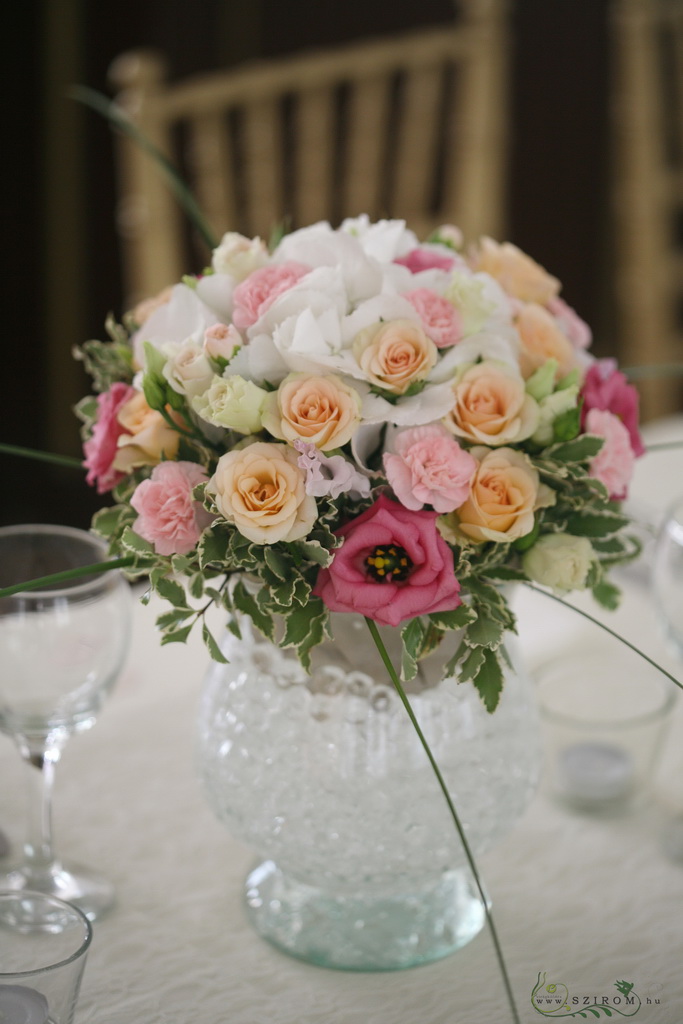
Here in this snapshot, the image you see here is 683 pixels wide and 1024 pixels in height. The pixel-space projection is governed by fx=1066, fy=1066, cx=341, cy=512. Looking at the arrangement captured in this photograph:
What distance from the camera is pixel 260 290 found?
1.99 ft

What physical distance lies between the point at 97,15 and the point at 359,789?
2.61 metres

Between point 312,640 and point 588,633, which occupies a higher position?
point 312,640

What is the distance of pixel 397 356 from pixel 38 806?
39 centimetres

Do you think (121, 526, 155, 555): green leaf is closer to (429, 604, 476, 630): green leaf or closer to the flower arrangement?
the flower arrangement

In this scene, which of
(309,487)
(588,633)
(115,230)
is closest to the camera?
(309,487)

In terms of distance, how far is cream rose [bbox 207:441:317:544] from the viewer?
540 mm

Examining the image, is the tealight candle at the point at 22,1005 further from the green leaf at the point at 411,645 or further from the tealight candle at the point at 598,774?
the tealight candle at the point at 598,774

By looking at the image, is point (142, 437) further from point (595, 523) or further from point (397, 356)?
point (595, 523)

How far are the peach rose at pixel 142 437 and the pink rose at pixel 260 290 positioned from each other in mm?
74

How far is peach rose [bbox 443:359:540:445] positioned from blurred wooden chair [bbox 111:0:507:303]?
1.08 metres

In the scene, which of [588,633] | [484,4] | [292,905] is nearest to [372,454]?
[292,905]

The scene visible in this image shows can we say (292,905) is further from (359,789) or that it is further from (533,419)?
→ (533,419)

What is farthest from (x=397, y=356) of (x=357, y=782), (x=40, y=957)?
(x=40, y=957)

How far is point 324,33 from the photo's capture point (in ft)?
8.96
